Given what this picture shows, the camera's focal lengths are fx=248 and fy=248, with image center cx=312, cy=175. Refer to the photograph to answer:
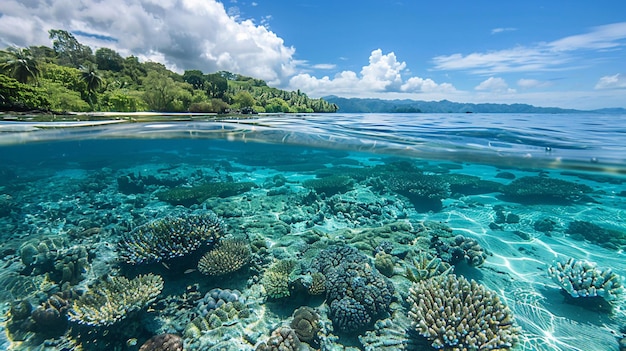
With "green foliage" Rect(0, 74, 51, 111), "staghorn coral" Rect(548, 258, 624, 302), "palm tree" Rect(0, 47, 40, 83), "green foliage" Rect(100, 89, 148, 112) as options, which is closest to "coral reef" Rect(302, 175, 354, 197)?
"staghorn coral" Rect(548, 258, 624, 302)

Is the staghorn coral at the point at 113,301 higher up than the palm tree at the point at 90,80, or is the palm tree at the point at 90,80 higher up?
the palm tree at the point at 90,80

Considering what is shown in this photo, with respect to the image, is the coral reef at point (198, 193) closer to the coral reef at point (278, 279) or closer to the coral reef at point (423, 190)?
the coral reef at point (278, 279)

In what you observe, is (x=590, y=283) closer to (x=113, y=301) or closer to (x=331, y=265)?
(x=331, y=265)

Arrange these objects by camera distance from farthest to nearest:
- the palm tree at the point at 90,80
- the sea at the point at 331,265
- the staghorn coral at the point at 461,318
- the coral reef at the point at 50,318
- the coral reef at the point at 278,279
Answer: the palm tree at the point at 90,80 < the coral reef at the point at 278,279 < the coral reef at the point at 50,318 < the sea at the point at 331,265 < the staghorn coral at the point at 461,318

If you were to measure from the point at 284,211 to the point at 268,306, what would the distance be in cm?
570

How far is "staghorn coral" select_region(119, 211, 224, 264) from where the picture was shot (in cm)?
617

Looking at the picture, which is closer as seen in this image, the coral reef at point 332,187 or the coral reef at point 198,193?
the coral reef at point 198,193

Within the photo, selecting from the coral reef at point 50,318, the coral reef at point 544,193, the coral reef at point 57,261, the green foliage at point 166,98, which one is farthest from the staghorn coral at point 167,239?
the green foliage at point 166,98

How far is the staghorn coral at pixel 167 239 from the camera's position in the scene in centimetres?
617

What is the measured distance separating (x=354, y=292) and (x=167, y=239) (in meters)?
4.87

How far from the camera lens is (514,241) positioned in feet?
28.4

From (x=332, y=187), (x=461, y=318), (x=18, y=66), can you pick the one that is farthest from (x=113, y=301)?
(x=18, y=66)

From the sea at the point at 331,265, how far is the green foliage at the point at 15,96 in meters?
7.38

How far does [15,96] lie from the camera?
17.7 m
